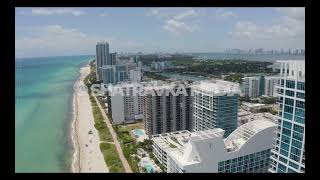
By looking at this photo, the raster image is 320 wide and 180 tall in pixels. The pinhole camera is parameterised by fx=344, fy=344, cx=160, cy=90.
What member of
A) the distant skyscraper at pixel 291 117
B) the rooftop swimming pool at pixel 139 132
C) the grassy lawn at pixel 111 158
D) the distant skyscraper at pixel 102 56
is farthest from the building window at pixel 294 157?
the distant skyscraper at pixel 102 56

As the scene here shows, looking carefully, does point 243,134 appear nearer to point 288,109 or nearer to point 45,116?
point 288,109

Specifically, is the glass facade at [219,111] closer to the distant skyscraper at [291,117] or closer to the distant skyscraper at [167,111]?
the distant skyscraper at [167,111]

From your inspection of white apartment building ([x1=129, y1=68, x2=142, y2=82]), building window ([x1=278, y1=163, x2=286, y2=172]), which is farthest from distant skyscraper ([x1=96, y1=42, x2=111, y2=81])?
building window ([x1=278, y1=163, x2=286, y2=172])

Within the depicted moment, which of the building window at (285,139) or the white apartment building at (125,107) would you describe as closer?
the building window at (285,139)

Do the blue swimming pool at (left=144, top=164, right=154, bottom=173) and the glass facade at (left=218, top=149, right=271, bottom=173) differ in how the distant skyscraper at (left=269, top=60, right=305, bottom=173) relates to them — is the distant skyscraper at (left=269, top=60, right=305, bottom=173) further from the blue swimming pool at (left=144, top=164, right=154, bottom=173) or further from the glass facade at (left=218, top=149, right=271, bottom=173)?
the blue swimming pool at (left=144, top=164, right=154, bottom=173)

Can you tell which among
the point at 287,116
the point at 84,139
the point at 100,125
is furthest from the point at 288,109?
the point at 100,125
